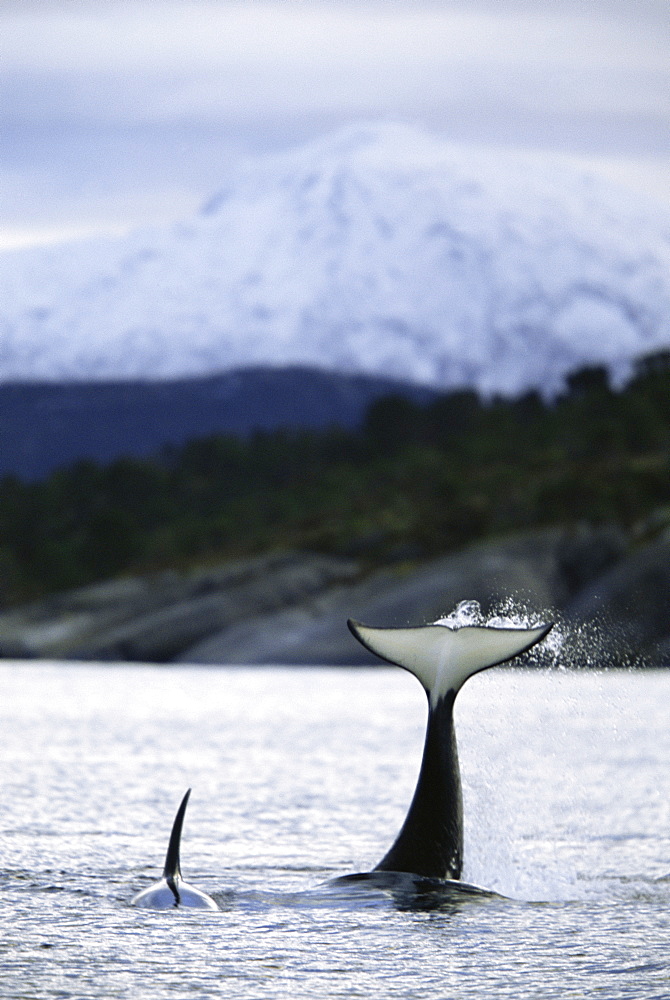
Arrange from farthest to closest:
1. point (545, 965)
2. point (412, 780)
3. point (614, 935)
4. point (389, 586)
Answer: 1. point (389, 586)
2. point (412, 780)
3. point (614, 935)
4. point (545, 965)

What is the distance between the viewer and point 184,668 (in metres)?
101

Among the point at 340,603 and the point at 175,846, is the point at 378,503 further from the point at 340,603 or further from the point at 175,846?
the point at 175,846

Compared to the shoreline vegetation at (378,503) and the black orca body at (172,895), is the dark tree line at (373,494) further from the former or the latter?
the black orca body at (172,895)

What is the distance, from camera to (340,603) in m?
106

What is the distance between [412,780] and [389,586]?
75033mm

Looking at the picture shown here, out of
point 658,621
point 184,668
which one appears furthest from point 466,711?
point 184,668

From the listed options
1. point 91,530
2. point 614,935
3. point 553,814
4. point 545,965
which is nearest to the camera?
point 545,965

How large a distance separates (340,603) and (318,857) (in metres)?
84.5

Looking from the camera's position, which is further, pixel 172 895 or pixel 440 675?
pixel 172 895

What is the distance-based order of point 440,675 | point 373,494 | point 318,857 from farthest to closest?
point 373,494 < point 318,857 < point 440,675

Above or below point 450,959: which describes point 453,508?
above

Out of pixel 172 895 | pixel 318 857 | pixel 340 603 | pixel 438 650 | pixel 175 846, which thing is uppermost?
pixel 340 603

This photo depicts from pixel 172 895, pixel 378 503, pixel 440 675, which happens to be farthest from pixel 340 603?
pixel 440 675

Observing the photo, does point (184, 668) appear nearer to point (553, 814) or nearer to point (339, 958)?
point (553, 814)
